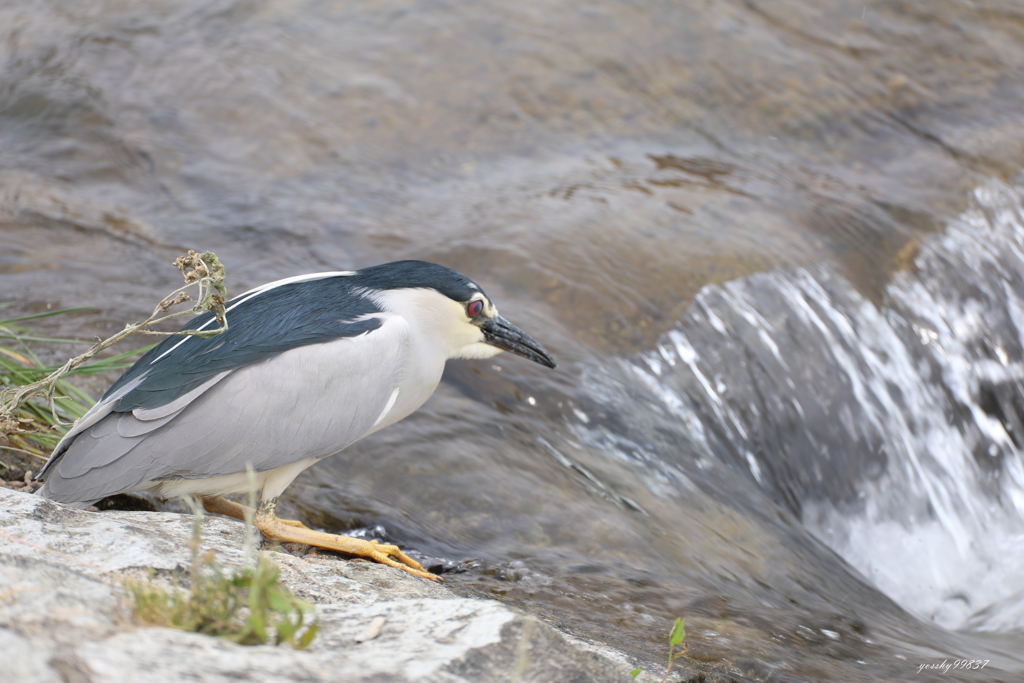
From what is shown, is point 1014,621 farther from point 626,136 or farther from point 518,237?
point 626,136

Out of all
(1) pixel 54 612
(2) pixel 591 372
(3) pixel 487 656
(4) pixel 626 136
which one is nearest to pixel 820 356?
(2) pixel 591 372

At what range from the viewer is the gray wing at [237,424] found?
2.48 meters

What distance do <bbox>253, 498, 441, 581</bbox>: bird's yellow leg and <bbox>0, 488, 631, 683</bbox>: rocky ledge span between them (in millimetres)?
277

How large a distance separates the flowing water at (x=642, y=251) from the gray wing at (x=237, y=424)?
606 mm

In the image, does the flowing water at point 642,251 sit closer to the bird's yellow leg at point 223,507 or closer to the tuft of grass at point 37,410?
the bird's yellow leg at point 223,507

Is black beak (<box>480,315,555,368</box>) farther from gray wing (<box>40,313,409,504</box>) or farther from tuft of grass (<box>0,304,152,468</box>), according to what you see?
tuft of grass (<box>0,304,152,468</box>)

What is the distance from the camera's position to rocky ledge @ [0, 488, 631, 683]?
139 centimetres

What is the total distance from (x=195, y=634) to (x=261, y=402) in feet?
3.71

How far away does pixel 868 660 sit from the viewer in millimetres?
2732

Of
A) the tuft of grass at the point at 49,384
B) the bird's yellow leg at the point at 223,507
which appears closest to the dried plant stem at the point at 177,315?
the tuft of grass at the point at 49,384

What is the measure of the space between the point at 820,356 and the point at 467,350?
2295 mm

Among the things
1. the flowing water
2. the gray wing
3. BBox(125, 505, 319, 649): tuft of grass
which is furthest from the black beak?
BBox(125, 505, 319, 649): tuft of grass

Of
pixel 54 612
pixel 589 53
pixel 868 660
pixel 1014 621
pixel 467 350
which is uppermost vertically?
pixel 589 53

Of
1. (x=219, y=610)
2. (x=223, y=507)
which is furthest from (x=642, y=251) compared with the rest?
(x=219, y=610)
